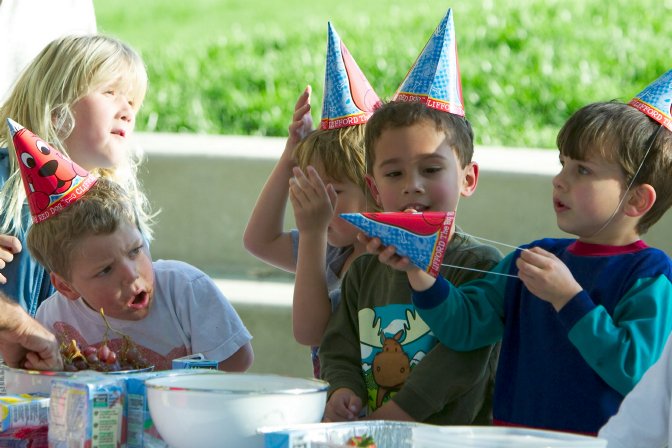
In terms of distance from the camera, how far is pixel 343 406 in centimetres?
219

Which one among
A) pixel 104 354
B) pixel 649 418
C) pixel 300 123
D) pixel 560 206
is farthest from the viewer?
pixel 300 123

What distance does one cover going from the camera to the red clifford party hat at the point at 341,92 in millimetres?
2510

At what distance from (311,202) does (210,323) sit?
0.34m

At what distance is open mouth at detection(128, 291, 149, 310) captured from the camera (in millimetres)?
2334

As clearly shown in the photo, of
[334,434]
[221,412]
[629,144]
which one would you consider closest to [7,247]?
[221,412]

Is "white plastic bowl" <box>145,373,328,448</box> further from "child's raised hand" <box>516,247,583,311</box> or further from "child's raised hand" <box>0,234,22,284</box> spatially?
"child's raised hand" <box>0,234,22,284</box>

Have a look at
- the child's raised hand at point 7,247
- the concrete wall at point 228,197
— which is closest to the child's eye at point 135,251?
the child's raised hand at point 7,247

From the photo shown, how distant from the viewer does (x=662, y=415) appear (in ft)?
5.58

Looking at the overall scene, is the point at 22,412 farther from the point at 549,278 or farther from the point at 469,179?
the point at 469,179

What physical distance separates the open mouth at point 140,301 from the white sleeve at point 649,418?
104 cm

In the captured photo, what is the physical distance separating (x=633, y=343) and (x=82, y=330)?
3.83 feet

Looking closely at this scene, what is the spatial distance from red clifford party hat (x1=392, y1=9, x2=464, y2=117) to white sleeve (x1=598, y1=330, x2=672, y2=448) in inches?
31.6

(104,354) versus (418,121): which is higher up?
(418,121)

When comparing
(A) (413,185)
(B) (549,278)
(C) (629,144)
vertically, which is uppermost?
(C) (629,144)
